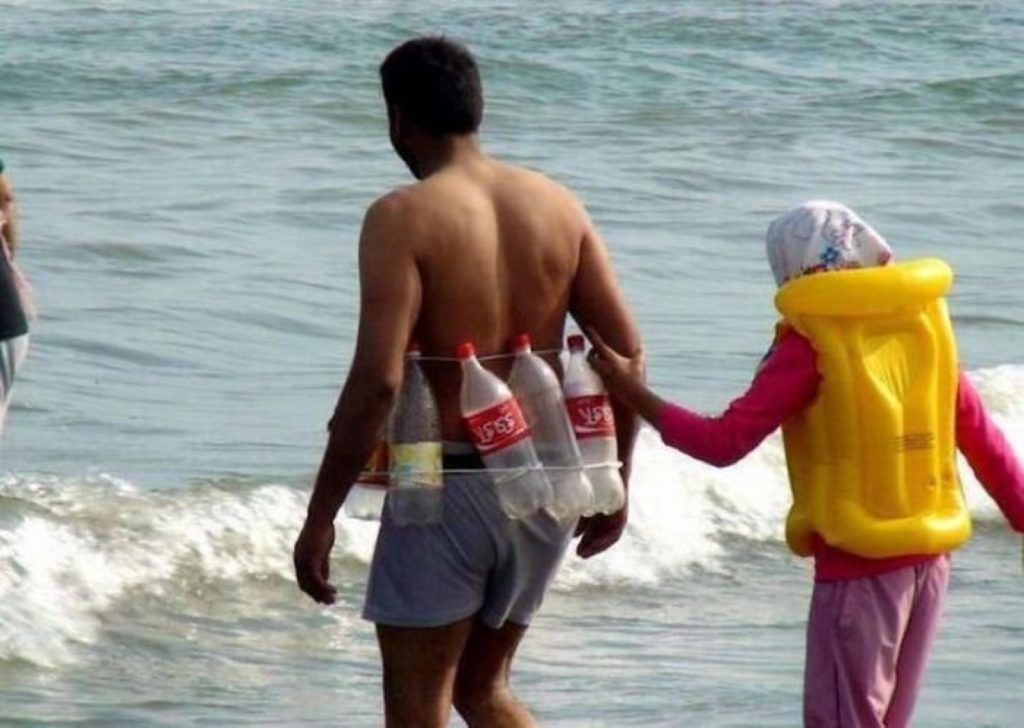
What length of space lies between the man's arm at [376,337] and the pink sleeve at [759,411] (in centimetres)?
50

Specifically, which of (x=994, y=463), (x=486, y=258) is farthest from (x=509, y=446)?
(x=994, y=463)

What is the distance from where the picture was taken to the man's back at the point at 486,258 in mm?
4668

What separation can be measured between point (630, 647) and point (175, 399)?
400 centimetres

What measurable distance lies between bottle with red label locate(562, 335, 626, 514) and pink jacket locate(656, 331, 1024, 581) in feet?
0.42

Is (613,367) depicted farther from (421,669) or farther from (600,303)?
(421,669)

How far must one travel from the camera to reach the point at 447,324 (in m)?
4.73

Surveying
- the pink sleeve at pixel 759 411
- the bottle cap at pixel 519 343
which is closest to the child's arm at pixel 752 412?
the pink sleeve at pixel 759 411

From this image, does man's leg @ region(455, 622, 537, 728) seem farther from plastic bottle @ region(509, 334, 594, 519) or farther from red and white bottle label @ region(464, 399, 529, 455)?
red and white bottle label @ region(464, 399, 529, 455)

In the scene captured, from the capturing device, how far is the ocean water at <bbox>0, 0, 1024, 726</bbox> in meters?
7.70

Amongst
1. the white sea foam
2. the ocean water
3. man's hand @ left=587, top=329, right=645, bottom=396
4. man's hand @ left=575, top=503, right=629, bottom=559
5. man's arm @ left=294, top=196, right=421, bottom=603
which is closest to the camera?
man's arm @ left=294, top=196, right=421, bottom=603

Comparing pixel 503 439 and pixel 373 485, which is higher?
pixel 503 439

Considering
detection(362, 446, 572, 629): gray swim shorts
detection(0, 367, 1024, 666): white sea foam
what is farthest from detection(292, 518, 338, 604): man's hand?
detection(0, 367, 1024, 666): white sea foam

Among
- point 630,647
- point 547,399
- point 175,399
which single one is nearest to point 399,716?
point 547,399

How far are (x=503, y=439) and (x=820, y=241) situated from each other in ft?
2.15
